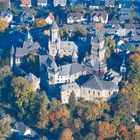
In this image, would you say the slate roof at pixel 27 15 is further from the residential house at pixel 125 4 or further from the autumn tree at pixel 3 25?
the residential house at pixel 125 4

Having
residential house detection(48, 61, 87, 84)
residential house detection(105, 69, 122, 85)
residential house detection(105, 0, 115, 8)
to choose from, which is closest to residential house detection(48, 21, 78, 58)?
residential house detection(48, 61, 87, 84)

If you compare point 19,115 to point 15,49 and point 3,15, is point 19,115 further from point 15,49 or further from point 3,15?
point 3,15

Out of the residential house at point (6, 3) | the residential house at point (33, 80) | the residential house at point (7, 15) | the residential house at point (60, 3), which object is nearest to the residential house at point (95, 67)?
the residential house at point (33, 80)

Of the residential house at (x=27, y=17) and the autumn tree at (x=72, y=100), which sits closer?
the autumn tree at (x=72, y=100)

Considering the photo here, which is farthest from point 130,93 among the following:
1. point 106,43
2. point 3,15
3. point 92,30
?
point 3,15

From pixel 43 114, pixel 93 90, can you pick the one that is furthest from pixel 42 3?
pixel 43 114

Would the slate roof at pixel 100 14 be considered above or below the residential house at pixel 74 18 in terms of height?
above
